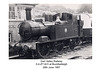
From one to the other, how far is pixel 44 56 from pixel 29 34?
882 mm

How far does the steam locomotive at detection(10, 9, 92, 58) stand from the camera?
7605 mm

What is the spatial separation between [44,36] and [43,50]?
471 millimetres

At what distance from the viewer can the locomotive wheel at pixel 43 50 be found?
24.8 feet

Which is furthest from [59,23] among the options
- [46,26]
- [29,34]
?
[29,34]

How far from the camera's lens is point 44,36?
7.74 m

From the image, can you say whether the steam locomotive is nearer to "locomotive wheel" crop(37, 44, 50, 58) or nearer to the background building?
"locomotive wheel" crop(37, 44, 50, 58)

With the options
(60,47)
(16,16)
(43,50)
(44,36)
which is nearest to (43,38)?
(44,36)

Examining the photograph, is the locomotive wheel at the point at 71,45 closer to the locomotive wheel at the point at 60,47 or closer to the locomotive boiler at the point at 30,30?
the locomotive wheel at the point at 60,47

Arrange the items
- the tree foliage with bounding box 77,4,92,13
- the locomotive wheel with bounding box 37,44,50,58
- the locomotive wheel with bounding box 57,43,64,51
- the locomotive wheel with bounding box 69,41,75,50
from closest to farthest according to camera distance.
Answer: the tree foliage with bounding box 77,4,92,13 < the locomotive wheel with bounding box 37,44,50,58 < the locomotive wheel with bounding box 57,43,64,51 < the locomotive wheel with bounding box 69,41,75,50

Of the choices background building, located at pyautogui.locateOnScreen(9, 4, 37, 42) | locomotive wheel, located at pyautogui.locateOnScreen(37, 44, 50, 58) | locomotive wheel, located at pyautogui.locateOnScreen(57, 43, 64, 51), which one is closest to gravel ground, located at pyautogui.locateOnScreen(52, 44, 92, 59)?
locomotive wheel, located at pyautogui.locateOnScreen(57, 43, 64, 51)

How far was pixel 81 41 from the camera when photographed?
912 cm

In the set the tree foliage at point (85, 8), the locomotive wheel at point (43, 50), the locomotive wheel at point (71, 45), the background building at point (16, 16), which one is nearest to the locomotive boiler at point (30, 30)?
the background building at point (16, 16)

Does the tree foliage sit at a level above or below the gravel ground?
above
